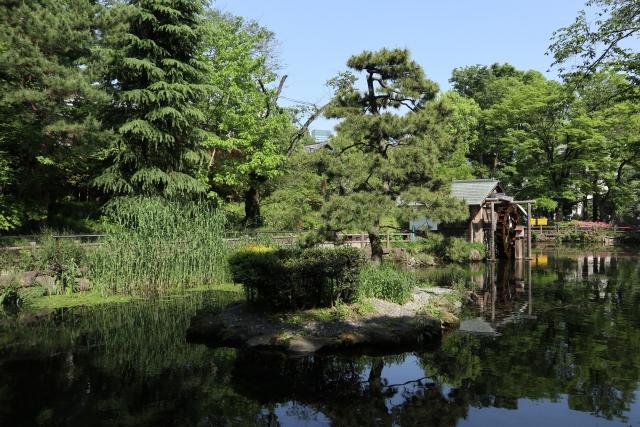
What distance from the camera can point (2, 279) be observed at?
1258 cm

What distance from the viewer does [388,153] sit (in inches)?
541

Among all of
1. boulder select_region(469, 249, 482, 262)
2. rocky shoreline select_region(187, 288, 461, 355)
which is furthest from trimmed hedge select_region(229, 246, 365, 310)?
boulder select_region(469, 249, 482, 262)

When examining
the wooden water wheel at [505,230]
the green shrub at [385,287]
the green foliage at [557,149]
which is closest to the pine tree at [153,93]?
the green shrub at [385,287]

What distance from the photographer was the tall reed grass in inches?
531

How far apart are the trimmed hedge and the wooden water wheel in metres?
19.3

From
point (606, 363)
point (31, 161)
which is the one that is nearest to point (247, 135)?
point (31, 161)

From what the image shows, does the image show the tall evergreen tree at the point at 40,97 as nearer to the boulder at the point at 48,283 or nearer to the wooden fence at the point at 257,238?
the wooden fence at the point at 257,238

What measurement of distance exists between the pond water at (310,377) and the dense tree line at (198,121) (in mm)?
4750

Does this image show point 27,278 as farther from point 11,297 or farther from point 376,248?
point 376,248

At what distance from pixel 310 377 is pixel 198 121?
16.5 meters

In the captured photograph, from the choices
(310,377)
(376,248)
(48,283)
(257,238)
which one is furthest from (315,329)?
(257,238)

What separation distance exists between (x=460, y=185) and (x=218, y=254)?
1762cm

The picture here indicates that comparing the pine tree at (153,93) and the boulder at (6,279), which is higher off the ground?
the pine tree at (153,93)

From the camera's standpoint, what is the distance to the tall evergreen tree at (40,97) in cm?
1434
